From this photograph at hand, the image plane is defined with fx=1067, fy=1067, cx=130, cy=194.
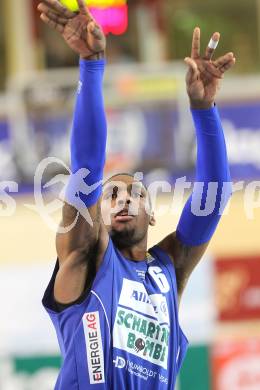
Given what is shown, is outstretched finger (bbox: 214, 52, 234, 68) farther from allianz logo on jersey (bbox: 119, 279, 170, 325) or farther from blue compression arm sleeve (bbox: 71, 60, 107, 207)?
allianz logo on jersey (bbox: 119, 279, 170, 325)

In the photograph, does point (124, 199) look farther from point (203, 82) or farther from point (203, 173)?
point (203, 82)

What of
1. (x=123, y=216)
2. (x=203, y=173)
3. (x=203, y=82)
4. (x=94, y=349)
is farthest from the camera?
(x=203, y=173)

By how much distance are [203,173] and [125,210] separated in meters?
0.47

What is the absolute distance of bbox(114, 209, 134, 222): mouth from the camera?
4.40 metres

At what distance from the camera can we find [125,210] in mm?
4410

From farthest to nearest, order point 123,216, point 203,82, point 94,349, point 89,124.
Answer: point 203,82 < point 123,216 < point 94,349 < point 89,124

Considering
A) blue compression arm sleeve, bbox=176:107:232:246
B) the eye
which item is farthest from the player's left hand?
the eye

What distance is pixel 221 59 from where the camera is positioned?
4.48 metres

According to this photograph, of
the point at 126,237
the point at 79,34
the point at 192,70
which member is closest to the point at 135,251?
the point at 126,237

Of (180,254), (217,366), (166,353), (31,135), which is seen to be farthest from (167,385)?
(31,135)

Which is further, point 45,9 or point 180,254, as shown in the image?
point 180,254

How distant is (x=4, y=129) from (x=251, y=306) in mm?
2758

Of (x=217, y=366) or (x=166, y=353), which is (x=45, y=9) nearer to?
(x=166, y=353)

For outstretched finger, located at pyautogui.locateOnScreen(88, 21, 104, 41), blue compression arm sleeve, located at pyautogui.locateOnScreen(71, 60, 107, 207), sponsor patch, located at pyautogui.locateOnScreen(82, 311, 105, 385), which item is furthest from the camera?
sponsor patch, located at pyautogui.locateOnScreen(82, 311, 105, 385)
